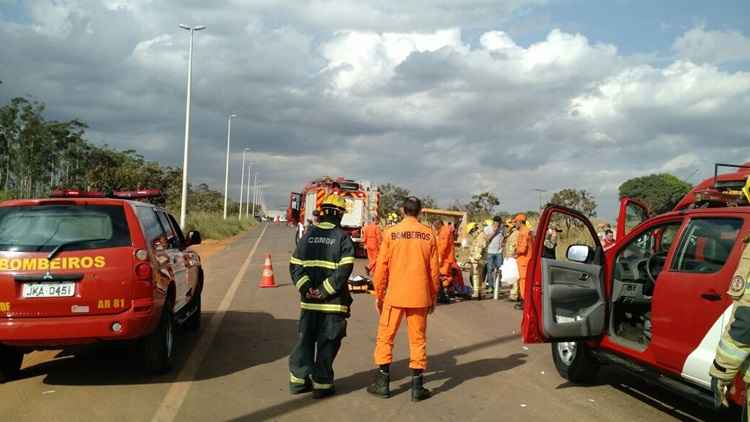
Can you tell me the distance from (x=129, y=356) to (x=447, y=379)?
3532mm

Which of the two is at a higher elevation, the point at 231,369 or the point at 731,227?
the point at 731,227

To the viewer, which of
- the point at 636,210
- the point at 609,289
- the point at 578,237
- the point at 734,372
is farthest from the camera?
the point at 578,237

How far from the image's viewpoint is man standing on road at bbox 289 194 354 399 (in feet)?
19.6

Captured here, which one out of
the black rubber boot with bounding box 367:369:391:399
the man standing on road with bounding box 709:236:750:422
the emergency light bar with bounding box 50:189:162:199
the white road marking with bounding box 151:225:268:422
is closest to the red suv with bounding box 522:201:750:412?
the man standing on road with bounding box 709:236:750:422

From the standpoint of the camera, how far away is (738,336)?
353cm

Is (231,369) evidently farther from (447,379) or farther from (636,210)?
(636,210)

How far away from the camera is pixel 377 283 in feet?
20.0

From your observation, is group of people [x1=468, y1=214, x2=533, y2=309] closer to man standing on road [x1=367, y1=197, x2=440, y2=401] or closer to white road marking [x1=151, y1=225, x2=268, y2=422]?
white road marking [x1=151, y1=225, x2=268, y2=422]

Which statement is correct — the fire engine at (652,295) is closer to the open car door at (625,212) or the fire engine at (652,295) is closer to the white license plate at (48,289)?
the open car door at (625,212)

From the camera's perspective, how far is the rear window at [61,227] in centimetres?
596

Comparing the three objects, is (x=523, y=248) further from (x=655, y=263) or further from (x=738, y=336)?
(x=738, y=336)

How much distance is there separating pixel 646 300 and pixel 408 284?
2342mm

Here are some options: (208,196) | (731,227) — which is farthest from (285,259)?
(208,196)

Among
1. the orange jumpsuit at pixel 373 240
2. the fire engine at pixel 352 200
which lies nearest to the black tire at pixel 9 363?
the orange jumpsuit at pixel 373 240
